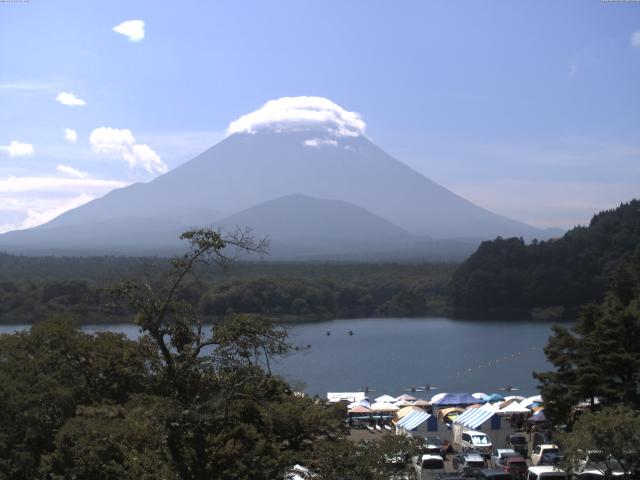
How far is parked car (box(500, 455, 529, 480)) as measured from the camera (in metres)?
11.8

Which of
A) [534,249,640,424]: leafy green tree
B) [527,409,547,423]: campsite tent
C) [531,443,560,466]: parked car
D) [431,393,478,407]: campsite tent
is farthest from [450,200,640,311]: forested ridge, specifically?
[531,443,560,466]: parked car

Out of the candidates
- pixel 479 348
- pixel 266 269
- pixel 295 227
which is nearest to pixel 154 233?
pixel 295 227

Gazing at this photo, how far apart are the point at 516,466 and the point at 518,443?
3475 mm

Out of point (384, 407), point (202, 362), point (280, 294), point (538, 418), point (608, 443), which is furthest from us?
point (280, 294)

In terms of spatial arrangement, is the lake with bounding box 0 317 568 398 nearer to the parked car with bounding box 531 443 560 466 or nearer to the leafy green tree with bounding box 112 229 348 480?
the parked car with bounding box 531 443 560 466

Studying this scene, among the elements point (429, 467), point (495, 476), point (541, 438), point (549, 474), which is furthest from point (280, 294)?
point (549, 474)

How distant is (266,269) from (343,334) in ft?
95.2

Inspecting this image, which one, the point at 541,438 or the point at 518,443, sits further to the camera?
the point at 518,443

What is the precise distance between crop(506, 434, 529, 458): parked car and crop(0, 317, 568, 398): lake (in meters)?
8.04

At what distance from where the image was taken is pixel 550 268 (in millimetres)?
53531

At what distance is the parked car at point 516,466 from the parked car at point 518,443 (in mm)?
1739

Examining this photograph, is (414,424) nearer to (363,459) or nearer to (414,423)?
(414,423)

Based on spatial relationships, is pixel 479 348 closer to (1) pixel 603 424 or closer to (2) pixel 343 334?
(2) pixel 343 334

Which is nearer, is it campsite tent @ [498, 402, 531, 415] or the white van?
the white van
